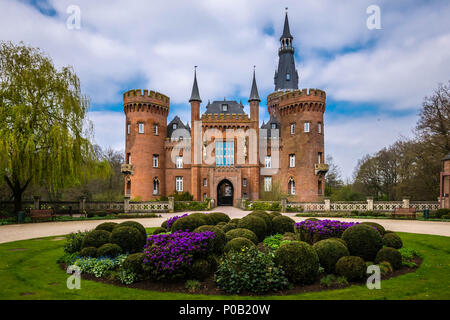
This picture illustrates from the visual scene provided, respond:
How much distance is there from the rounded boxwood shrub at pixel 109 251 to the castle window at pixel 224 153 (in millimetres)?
31805

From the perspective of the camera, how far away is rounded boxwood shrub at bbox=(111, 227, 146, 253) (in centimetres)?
1010

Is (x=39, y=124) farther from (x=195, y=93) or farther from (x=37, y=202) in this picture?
(x=195, y=93)

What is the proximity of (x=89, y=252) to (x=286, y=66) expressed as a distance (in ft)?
156

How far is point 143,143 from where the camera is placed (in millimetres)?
40406

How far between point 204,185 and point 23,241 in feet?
91.1

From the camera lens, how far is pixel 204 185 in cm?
4081


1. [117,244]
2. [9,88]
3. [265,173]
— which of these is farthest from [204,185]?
[117,244]

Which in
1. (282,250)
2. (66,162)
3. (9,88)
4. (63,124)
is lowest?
(282,250)

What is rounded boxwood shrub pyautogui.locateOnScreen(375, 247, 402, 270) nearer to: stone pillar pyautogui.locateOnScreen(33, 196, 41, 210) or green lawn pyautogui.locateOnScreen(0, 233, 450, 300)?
green lawn pyautogui.locateOnScreen(0, 233, 450, 300)

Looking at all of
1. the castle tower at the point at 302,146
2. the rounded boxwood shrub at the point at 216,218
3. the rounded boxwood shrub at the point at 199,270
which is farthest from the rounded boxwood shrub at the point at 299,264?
the castle tower at the point at 302,146

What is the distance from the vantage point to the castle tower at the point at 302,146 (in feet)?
128

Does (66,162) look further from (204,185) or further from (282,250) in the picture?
(204,185)

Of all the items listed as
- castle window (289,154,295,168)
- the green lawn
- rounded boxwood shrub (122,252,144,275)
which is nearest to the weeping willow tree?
the green lawn
